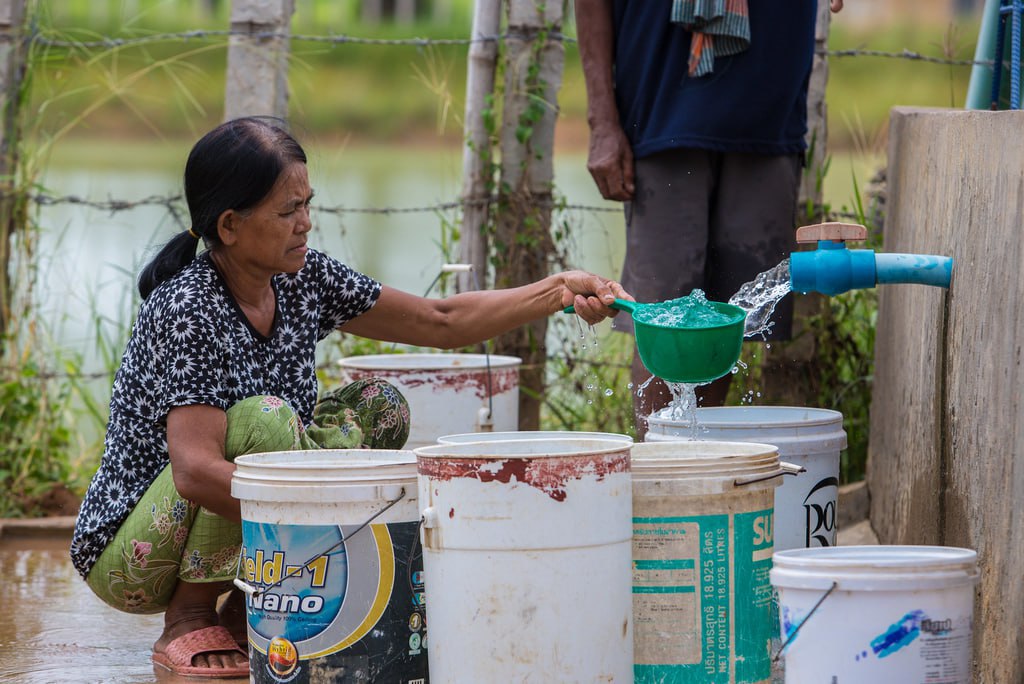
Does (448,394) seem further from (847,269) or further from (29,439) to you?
(29,439)

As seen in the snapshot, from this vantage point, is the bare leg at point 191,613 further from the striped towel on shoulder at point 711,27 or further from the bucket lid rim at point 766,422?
the striped towel on shoulder at point 711,27

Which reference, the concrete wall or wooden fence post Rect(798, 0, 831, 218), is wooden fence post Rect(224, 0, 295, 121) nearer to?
wooden fence post Rect(798, 0, 831, 218)

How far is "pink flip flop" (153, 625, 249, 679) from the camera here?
8.25 feet

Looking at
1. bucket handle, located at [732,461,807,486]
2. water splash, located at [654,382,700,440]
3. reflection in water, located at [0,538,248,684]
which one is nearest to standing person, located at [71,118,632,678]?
reflection in water, located at [0,538,248,684]

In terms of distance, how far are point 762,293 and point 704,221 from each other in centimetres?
26

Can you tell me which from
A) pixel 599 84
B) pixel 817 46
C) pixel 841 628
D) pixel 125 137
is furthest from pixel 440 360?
pixel 125 137

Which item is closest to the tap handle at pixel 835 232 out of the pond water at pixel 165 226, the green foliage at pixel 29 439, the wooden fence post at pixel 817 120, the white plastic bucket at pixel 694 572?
the white plastic bucket at pixel 694 572

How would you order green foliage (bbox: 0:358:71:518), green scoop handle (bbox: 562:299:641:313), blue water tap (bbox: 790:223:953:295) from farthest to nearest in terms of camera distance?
green foliage (bbox: 0:358:71:518), green scoop handle (bbox: 562:299:641:313), blue water tap (bbox: 790:223:953:295)

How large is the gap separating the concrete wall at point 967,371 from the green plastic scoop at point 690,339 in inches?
17.3

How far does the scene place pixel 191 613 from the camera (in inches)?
104

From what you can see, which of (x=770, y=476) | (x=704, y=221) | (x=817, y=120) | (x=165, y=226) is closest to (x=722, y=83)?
(x=704, y=221)

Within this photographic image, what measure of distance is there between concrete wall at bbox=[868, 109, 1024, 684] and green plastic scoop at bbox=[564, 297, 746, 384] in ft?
1.44

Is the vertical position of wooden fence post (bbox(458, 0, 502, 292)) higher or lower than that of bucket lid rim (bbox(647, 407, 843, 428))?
higher

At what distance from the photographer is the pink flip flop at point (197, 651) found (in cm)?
251
